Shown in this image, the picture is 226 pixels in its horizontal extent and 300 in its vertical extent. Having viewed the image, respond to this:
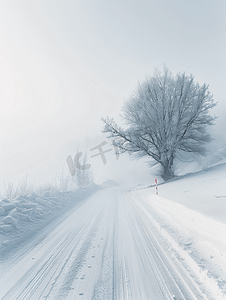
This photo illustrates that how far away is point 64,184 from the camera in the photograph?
12.8 m

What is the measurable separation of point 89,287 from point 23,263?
1.37m

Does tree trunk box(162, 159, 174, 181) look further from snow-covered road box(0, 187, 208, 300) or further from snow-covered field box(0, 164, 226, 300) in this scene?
snow-covered road box(0, 187, 208, 300)

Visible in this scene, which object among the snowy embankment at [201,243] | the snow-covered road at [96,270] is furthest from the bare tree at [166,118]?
the snow-covered road at [96,270]

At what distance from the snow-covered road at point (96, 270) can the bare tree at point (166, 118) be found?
9.25 metres

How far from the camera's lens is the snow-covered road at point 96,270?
1.67 m

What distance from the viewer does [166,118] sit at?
37.7ft

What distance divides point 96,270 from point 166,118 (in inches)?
442

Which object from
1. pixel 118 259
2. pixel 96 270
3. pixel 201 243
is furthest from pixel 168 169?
pixel 96 270

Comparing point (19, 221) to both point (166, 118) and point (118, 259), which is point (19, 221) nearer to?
point (118, 259)

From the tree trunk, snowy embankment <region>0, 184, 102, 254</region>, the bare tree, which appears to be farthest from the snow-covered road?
the tree trunk

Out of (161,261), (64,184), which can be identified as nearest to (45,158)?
(64,184)

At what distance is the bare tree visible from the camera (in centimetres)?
1113

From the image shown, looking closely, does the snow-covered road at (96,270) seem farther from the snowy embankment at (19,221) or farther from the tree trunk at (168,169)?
the tree trunk at (168,169)

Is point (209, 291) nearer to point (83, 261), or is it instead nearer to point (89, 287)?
point (89, 287)
